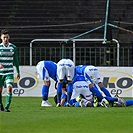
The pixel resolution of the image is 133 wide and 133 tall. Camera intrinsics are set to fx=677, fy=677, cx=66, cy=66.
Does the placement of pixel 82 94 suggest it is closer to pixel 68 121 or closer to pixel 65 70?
pixel 65 70

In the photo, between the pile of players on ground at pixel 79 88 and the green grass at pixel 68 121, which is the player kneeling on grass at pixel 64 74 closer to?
the pile of players on ground at pixel 79 88

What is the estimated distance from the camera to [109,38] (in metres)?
29.2

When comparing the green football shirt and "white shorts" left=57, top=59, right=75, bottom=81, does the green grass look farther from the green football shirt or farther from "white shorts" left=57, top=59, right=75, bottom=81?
"white shorts" left=57, top=59, right=75, bottom=81

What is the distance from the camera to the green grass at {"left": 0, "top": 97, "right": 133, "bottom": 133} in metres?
11.3

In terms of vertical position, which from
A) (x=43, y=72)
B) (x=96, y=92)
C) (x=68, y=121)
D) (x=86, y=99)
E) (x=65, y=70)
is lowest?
(x=86, y=99)

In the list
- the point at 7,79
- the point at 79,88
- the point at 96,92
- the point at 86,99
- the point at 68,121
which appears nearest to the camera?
the point at 68,121

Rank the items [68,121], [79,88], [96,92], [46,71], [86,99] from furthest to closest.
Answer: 1. [46,71]
2. [79,88]
3. [86,99]
4. [96,92]
5. [68,121]

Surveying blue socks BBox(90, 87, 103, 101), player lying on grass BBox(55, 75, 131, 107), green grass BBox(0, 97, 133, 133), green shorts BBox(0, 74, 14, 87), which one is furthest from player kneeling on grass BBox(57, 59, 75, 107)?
green shorts BBox(0, 74, 14, 87)

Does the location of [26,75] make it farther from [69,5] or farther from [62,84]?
[69,5]

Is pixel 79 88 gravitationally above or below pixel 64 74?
below

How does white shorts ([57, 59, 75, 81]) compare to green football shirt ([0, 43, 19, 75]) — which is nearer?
green football shirt ([0, 43, 19, 75])

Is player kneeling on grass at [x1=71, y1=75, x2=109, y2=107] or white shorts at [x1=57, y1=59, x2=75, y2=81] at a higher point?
white shorts at [x1=57, y1=59, x2=75, y2=81]

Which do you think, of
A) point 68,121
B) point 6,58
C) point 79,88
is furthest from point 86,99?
point 68,121

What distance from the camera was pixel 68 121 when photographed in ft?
42.8
